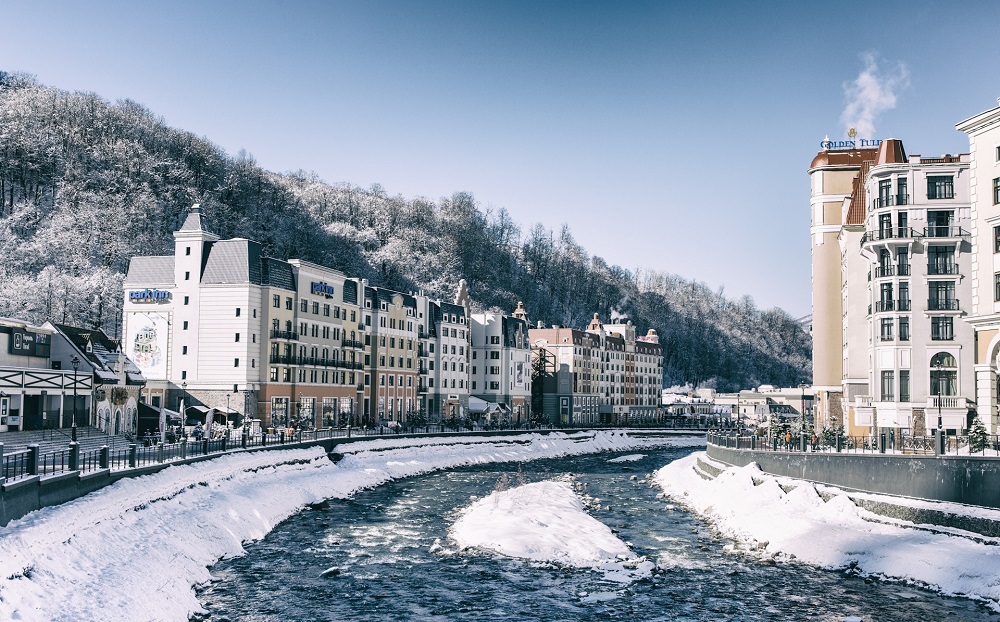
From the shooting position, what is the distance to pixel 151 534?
112 ft

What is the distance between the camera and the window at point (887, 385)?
59.3 meters

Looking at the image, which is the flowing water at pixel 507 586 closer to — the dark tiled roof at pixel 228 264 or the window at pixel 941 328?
the window at pixel 941 328

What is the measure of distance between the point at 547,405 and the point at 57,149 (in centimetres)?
8740

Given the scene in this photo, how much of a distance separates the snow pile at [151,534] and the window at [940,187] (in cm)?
4231

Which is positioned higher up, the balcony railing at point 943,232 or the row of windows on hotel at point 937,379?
the balcony railing at point 943,232

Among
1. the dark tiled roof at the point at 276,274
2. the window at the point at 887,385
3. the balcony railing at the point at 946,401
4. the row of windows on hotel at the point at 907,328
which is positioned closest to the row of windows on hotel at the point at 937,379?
the window at the point at 887,385

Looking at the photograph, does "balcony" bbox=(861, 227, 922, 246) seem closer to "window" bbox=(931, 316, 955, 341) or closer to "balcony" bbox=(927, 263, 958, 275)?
"balcony" bbox=(927, 263, 958, 275)

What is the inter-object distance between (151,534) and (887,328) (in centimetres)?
4658

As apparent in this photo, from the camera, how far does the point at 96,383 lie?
57469 mm

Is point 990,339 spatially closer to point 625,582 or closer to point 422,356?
point 625,582

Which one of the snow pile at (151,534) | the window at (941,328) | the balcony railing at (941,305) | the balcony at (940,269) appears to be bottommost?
the snow pile at (151,534)

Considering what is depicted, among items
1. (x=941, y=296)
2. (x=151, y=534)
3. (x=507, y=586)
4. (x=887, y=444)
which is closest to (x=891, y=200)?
(x=941, y=296)

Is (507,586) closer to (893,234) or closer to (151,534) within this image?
(151,534)

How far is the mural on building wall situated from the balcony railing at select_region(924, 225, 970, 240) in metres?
65.3
